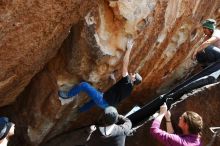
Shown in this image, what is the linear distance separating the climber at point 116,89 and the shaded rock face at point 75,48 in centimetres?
23

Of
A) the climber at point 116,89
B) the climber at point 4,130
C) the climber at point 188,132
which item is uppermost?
the climber at point 4,130

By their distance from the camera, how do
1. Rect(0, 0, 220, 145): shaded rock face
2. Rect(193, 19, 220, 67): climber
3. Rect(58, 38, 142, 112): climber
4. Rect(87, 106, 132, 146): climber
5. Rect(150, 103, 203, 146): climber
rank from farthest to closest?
1. Rect(193, 19, 220, 67): climber
2. Rect(58, 38, 142, 112): climber
3. Rect(0, 0, 220, 145): shaded rock face
4. Rect(87, 106, 132, 146): climber
5. Rect(150, 103, 203, 146): climber

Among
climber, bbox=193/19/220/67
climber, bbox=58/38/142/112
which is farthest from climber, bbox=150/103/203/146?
climber, bbox=193/19/220/67

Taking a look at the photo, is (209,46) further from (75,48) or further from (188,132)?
(188,132)

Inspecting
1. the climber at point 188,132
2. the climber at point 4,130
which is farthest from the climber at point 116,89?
the climber at point 4,130

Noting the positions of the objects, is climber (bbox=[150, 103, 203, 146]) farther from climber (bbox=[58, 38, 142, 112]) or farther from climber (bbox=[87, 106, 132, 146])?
climber (bbox=[58, 38, 142, 112])

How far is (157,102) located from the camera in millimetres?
8773

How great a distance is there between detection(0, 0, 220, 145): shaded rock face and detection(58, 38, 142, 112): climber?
226 millimetres

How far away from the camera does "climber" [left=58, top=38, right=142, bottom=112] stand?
781 centimetres

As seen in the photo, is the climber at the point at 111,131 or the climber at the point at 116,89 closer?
the climber at the point at 111,131

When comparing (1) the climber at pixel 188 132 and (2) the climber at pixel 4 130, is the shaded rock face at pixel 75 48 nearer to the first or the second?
(2) the climber at pixel 4 130

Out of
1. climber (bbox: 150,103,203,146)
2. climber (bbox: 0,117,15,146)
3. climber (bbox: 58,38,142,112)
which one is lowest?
climber (bbox: 58,38,142,112)

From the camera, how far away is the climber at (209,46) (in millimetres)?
8445

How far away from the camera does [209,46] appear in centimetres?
848
